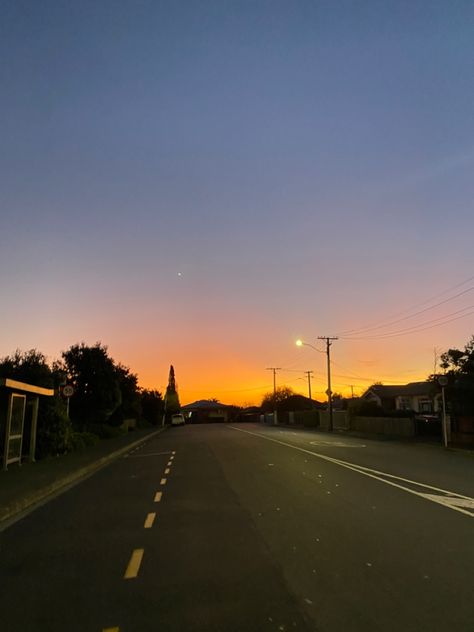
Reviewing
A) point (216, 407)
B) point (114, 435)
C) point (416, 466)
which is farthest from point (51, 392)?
point (216, 407)

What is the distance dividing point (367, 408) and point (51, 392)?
129 ft

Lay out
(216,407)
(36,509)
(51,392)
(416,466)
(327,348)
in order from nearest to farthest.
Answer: (36,509) → (416,466) → (51,392) → (327,348) → (216,407)

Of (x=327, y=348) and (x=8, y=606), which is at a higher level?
(x=327, y=348)

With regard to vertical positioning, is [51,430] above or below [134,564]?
above

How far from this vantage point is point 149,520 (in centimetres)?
985

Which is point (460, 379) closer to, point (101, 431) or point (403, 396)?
point (101, 431)

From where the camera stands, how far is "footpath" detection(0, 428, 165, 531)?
11273 mm

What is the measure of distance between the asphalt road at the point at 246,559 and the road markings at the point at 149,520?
37mm

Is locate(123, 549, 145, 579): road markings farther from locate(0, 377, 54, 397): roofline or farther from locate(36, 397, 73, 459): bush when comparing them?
locate(36, 397, 73, 459): bush

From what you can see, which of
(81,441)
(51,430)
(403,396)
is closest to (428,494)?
(51,430)

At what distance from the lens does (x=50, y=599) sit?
5746 millimetres

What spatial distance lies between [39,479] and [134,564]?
9.09 m

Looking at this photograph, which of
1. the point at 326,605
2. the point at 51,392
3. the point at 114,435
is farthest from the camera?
the point at 114,435

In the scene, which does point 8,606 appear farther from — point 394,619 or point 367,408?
point 367,408
